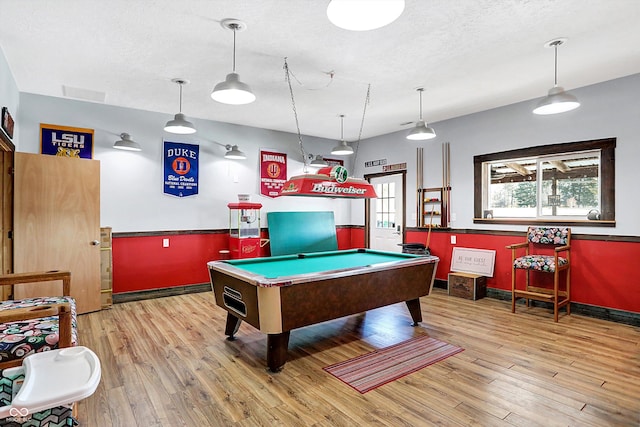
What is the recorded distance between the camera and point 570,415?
2.27m

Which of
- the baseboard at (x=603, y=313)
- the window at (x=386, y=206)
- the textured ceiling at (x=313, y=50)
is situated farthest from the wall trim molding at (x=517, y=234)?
the textured ceiling at (x=313, y=50)

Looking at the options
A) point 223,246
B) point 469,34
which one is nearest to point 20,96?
point 223,246

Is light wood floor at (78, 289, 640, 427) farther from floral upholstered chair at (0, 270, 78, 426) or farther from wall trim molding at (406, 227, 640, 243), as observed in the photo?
wall trim molding at (406, 227, 640, 243)

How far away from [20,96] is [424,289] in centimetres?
559

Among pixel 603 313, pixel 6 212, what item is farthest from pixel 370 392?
pixel 6 212

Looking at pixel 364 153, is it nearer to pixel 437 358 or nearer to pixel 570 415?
pixel 437 358

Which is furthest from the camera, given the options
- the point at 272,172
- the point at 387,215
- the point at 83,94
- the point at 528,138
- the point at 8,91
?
the point at 387,215

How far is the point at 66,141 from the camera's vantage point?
4715 mm

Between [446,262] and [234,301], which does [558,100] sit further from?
[234,301]

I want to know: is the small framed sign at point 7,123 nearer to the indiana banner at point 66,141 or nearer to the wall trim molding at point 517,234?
the indiana banner at point 66,141

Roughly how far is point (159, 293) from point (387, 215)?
14.4ft

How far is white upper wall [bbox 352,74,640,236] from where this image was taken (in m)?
4.03

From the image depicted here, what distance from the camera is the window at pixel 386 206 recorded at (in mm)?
6914

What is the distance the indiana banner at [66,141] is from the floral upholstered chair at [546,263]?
591cm
